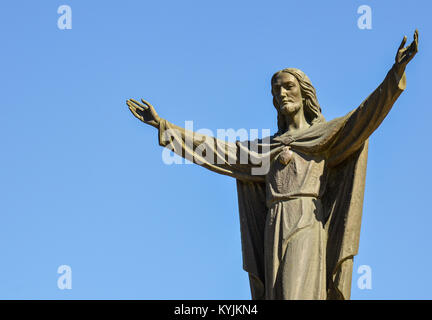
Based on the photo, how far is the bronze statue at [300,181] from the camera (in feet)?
58.7

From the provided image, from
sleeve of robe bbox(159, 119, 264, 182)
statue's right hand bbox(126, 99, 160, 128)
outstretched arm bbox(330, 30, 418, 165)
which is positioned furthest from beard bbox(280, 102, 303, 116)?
statue's right hand bbox(126, 99, 160, 128)

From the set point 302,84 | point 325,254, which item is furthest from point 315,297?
point 302,84

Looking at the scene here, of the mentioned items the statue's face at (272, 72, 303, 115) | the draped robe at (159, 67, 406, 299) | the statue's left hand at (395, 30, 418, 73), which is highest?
the statue's left hand at (395, 30, 418, 73)

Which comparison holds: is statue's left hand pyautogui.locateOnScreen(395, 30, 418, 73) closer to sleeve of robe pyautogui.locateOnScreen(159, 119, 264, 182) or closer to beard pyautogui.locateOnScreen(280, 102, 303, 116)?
beard pyautogui.locateOnScreen(280, 102, 303, 116)

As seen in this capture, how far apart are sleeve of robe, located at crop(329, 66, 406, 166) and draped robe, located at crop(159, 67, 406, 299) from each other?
1cm

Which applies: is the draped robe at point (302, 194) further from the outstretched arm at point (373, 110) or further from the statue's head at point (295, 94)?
the statue's head at point (295, 94)

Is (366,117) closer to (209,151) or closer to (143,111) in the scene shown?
(209,151)

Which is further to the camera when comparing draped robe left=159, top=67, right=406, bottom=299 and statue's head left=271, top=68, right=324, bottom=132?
statue's head left=271, top=68, right=324, bottom=132

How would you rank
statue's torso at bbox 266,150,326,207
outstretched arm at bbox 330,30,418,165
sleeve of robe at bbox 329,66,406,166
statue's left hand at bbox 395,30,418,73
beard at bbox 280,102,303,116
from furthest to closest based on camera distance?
beard at bbox 280,102,303,116, statue's torso at bbox 266,150,326,207, sleeve of robe at bbox 329,66,406,166, outstretched arm at bbox 330,30,418,165, statue's left hand at bbox 395,30,418,73

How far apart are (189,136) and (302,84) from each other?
5.99 feet

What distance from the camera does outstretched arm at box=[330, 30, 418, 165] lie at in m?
17.5

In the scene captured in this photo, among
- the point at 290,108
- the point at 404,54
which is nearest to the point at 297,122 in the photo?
the point at 290,108

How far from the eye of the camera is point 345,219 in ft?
60.1
